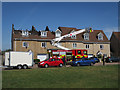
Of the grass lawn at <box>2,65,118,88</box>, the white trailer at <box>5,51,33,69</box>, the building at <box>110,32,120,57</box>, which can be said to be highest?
the building at <box>110,32,120,57</box>

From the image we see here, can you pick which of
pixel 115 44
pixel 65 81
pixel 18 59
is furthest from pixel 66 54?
pixel 115 44

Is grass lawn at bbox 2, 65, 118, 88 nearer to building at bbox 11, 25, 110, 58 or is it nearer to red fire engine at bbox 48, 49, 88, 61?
red fire engine at bbox 48, 49, 88, 61

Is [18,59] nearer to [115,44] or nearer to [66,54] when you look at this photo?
[66,54]

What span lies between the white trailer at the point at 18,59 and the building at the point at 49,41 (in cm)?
1639

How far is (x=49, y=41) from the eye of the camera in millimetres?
45375

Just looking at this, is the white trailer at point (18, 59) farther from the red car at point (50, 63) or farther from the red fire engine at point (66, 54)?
the red fire engine at point (66, 54)

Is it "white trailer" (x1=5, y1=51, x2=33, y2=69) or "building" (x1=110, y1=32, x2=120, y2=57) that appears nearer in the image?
"white trailer" (x1=5, y1=51, x2=33, y2=69)

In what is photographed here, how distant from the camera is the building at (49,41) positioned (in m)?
43.2

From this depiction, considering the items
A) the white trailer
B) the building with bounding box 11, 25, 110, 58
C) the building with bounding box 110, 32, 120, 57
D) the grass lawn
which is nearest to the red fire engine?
the white trailer

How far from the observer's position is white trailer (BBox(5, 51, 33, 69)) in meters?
25.2

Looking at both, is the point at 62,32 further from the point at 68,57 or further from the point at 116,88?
the point at 116,88

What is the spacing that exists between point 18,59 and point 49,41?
789 inches

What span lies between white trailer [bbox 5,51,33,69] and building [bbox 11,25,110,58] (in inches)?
645

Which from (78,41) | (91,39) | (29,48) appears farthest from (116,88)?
(91,39)
